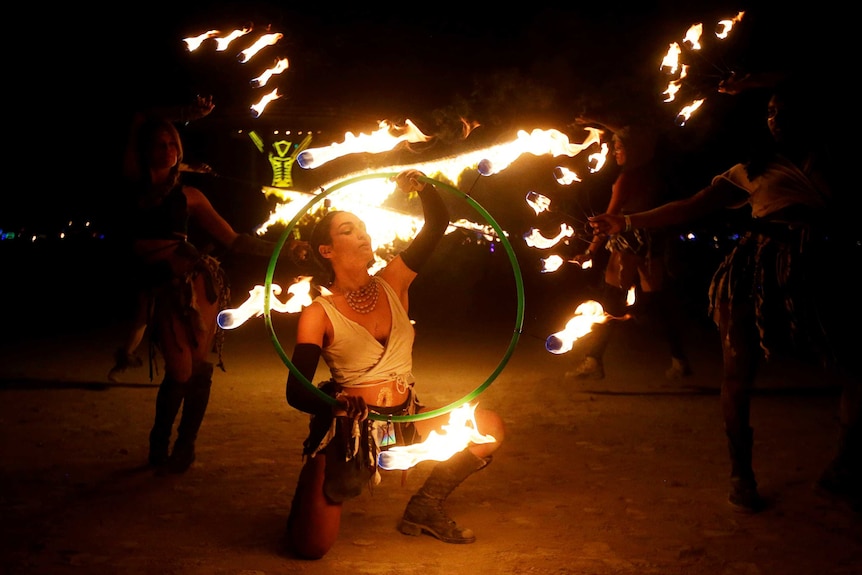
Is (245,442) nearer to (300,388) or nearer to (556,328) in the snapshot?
(300,388)

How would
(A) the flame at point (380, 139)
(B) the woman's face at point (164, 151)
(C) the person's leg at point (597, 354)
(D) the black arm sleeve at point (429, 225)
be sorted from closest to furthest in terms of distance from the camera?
(D) the black arm sleeve at point (429, 225), (A) the flame at point (380, 139), (B) the woman's face at point (164, 151), (C) the person's leg at point (597, 354)

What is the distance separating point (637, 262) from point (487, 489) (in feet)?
11.3

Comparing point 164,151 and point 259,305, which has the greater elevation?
point 164,151

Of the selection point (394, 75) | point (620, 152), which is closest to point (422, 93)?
point (394, 75)

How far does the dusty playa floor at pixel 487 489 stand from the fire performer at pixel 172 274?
13.3 inches

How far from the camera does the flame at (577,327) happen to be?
402 centimetres

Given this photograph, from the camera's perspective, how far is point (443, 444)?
382cm

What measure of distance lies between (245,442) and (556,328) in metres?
7.12

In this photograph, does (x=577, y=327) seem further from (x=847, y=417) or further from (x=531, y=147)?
(x=847, y=417)

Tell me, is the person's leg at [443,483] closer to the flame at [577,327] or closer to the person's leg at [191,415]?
the flame at [577,327]

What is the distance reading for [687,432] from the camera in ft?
19.3

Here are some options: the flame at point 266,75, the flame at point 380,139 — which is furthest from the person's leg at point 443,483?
the flame at point 266,75

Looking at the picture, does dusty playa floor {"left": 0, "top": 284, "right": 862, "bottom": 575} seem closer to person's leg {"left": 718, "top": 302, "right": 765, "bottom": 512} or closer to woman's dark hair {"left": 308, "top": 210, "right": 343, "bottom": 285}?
person's leg {"left": 718, "top": 302, "right": 765, "bottom": 512}

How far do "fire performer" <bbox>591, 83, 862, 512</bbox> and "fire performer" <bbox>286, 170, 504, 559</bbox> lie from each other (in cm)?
116
